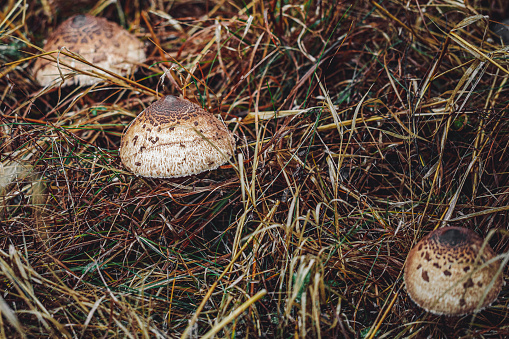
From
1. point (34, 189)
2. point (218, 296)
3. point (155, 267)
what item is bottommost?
point (218, 296)

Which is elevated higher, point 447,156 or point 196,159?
point 196,159

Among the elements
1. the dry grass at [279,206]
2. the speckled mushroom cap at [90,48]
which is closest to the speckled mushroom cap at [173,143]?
the dry grass at [279,206]

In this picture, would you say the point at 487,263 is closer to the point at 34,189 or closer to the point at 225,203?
the point at 225,203

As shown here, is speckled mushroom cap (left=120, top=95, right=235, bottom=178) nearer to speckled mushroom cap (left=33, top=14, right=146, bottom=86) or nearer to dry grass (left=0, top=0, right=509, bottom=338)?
dry grass (left=0, top=0, right=509, bottom=338)

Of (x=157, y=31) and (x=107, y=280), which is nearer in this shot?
(x=107, y=280)

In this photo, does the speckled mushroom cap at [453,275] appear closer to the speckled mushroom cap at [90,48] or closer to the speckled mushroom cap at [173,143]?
the speckled mushroom cap at [173,143]

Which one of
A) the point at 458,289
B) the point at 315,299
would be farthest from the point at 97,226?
the point at 458,289
